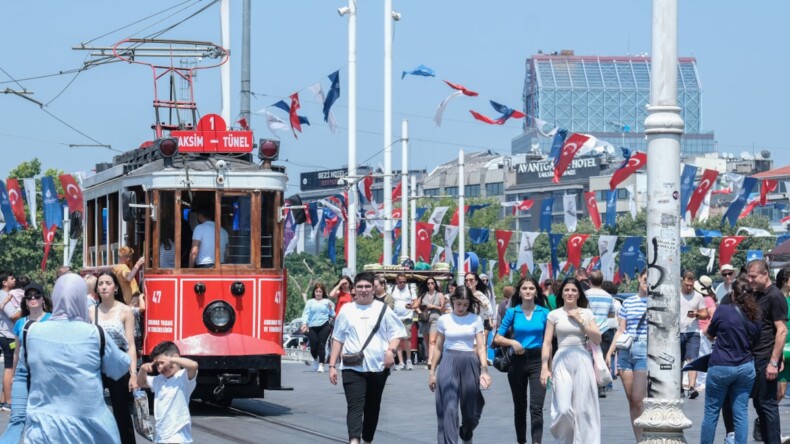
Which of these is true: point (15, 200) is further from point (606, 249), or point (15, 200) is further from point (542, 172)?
point (542, 172)

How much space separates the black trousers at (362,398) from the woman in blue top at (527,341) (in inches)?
46.3

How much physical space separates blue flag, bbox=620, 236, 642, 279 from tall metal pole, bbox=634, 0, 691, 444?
39.0 metres

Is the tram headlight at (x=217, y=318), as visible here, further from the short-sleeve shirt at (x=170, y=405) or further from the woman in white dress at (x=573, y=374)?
the short-sleeve shirt at (x=170, y=405)

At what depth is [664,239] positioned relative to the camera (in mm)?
11547

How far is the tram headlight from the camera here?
1780 centimetres

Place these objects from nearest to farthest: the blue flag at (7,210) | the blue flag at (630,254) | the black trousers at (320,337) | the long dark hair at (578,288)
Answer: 1. the long dark hair at (578,288)
2. the black trousers at (320,337)
3. the blue flag at (7,210)
4. the blue flag at (630,254)

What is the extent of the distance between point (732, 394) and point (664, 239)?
1804 mm

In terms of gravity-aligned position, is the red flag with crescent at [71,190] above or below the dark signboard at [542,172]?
below

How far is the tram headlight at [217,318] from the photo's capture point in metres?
17.8

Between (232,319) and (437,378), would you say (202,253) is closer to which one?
(232,319)

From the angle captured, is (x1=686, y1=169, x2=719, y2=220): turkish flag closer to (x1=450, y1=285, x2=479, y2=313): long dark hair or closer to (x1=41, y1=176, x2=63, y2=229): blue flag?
(x1=41, y1=176, x2=63, y2=229): blue flag

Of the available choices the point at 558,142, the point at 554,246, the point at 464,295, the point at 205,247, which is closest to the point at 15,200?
the point at 554,246

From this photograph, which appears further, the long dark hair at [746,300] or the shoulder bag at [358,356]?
the shoulder bag at [358,356]

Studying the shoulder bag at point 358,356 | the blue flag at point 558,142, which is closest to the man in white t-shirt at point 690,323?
the shoulder bag at point 358,356
